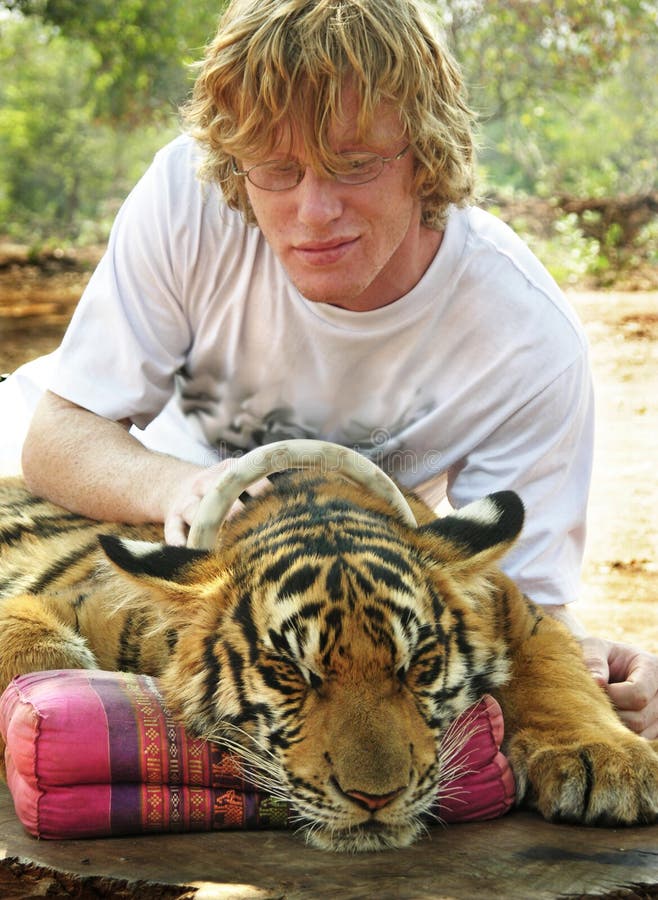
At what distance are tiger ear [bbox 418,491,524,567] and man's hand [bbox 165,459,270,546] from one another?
54cm

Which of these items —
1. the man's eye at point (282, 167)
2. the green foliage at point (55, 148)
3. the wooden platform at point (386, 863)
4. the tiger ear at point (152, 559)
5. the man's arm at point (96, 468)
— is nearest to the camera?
the wooden platform at point (386, 863)

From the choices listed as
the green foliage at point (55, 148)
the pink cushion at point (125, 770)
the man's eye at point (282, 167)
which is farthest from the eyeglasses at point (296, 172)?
the green foliage at point (55, 148)

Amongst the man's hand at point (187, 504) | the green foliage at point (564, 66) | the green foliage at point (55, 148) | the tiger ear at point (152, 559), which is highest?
the green foliage at point (564, 66)

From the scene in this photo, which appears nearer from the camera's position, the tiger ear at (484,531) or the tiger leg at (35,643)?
the tiger ear at (484,531)

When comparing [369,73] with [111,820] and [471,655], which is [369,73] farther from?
[111,820]

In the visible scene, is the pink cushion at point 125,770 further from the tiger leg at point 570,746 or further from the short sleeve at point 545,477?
the short sleeve at point 545,477

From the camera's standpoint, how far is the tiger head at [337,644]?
2.42 m

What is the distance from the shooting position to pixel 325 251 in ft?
11.0

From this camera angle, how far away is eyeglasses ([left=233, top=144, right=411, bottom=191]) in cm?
326

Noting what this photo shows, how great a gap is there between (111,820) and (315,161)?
1708mm

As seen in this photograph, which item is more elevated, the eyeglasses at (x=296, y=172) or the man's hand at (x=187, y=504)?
the eyeglasses at (x=296, y=172)

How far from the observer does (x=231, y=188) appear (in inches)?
142

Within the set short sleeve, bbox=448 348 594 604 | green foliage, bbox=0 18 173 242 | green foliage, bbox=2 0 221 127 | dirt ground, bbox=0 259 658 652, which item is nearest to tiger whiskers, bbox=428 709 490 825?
short sleeve, bbox=448 348 594 604

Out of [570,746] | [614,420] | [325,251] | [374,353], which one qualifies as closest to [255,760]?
[570,746]
